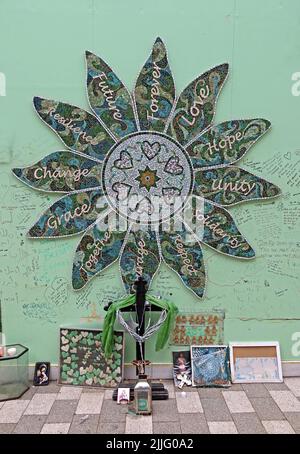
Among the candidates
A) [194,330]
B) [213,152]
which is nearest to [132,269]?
[194,330]

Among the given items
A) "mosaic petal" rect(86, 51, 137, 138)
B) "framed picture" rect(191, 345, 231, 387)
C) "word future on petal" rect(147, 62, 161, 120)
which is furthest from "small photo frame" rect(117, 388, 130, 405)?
"word future on petal" rect(147, 62, 161, 120)

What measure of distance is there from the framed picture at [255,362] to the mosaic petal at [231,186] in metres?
1.14

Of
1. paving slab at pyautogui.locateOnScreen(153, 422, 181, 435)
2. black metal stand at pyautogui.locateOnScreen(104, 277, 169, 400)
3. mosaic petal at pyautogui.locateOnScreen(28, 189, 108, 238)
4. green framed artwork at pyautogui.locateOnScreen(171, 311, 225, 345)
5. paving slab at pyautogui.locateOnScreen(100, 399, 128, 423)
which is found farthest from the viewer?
green framed artwork at pyautogui.locateOnScreen(171, 311, 225, 345)

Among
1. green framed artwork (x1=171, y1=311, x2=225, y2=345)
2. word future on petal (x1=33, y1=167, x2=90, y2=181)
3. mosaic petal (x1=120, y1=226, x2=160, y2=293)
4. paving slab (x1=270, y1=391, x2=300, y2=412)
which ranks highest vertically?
word future on petal (x1=33, y1=167, x2=90, y2=181)

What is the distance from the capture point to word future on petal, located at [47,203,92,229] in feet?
10.7

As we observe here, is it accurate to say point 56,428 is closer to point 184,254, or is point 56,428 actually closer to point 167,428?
point 167,428

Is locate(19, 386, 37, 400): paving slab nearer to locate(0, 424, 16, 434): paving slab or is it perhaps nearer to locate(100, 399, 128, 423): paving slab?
locate(0, 424, 16, 434): paving slab

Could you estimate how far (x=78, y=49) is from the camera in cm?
317

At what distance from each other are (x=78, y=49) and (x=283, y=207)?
1949mm

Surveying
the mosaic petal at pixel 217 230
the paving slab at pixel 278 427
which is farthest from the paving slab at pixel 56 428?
the mosaic petal at pixel 217 230

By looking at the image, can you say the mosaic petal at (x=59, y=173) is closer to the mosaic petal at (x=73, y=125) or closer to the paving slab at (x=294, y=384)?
the mosaic petal at (x=73, y=125)

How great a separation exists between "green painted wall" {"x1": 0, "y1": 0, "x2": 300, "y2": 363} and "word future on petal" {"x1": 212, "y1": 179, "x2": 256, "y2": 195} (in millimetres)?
123
